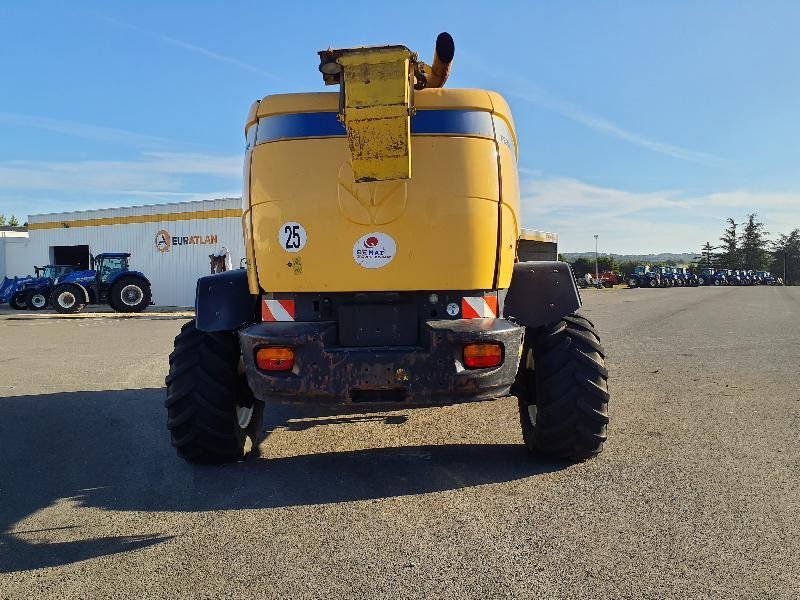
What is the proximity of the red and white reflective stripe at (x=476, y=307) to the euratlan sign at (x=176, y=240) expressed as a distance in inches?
1042

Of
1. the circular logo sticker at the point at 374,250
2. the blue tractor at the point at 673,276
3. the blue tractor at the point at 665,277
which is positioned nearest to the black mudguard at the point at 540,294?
the circular logo sticker at the point at 374,250

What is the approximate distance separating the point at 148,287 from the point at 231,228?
16.9 ft

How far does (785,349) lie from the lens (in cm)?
1148

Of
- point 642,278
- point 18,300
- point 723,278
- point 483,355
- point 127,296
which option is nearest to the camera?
point 483,355

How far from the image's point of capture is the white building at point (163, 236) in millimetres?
29200

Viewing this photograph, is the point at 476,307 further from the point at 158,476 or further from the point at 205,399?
the point at 158,476

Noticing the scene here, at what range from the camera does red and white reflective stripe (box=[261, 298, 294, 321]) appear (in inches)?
175

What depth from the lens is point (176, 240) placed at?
3028 cm

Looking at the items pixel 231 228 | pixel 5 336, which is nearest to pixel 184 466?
pixel 5 336

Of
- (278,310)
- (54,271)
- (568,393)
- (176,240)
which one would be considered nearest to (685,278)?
(176,240)

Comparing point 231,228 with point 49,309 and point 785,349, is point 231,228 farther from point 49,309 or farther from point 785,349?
point 785,349

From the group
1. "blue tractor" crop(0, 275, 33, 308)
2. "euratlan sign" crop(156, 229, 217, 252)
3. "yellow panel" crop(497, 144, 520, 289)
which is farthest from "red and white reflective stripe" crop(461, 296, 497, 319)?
"blue tractor" crop(0, 275, 33, 308)

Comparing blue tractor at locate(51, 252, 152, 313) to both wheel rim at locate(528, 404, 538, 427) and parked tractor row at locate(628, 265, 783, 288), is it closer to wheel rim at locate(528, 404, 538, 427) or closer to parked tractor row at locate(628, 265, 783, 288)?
wheel rim at locate(528, 404, 538, 427)

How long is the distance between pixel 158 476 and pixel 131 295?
21.8 meters
